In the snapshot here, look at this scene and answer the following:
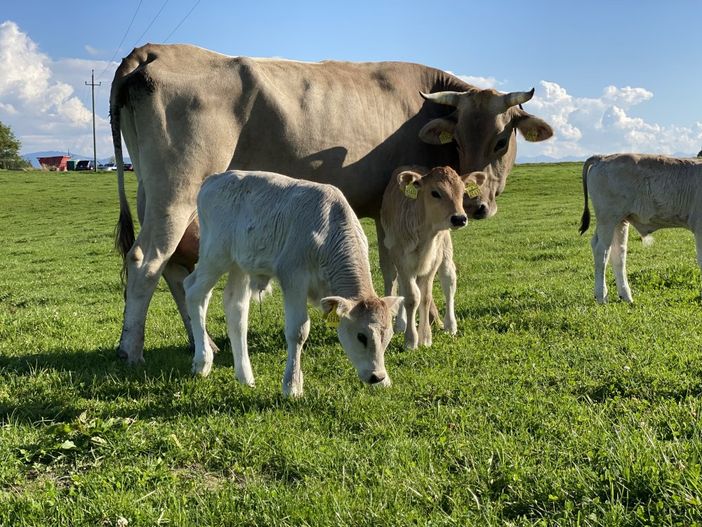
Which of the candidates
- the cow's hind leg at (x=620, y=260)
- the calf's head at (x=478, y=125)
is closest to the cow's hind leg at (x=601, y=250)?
the cow's hind leg at (x=620, y=260)

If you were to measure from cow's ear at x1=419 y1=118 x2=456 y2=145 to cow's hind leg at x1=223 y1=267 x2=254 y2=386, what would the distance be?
3343mm

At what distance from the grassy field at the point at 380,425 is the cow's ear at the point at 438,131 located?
2.40 m

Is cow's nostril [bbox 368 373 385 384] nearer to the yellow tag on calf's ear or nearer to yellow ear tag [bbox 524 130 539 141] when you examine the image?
the yellow tag on calf's ear

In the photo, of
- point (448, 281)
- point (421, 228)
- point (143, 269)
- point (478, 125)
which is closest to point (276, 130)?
point (421, 228)

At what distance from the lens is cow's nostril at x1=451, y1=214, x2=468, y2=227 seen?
290 inches

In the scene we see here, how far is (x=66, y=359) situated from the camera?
7562 millimetres

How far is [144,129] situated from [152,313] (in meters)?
4.36

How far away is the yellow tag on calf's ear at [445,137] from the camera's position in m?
8.81

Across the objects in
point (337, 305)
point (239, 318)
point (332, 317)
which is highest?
point (337, 305)

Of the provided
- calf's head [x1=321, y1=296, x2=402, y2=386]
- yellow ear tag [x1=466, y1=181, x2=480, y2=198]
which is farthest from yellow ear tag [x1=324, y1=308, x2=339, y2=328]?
yellow ear tag [x1=466, y1=181, x2=480, y2=198]

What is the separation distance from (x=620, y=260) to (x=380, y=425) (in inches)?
254

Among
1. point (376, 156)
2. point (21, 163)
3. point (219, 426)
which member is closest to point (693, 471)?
point (219, 426)

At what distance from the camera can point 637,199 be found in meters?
10.1

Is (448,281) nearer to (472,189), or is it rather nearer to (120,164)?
(472,189)
